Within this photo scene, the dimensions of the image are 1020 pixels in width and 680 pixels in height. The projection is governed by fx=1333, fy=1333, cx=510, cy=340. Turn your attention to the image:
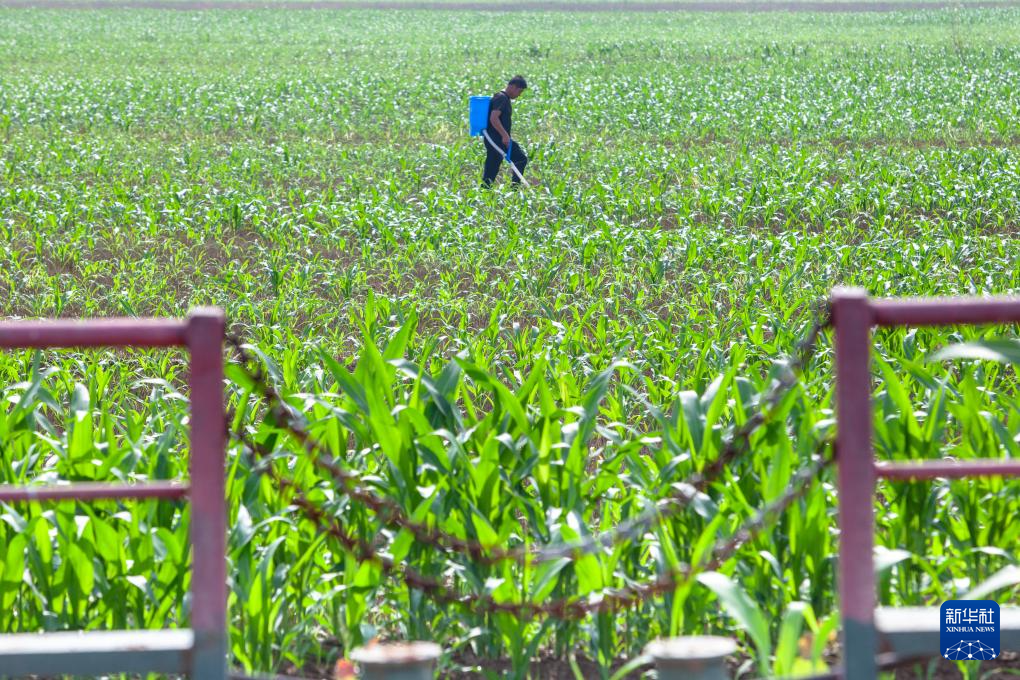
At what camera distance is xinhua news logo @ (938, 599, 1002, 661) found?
274 cm

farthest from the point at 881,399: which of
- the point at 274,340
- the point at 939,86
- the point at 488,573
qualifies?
the point at 939,86

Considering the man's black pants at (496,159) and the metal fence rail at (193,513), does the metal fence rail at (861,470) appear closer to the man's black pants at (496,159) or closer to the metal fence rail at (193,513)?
the metal fence rail at (193,513)

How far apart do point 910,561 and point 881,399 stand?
2.36 feet

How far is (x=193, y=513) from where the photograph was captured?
2570 mm

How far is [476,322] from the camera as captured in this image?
8.51 m

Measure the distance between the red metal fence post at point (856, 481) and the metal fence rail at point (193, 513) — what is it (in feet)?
3.96

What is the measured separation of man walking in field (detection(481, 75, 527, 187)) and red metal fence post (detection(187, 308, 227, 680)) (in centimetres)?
1102

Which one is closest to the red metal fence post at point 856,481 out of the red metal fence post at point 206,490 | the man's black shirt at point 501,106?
the red metal fence post at point 206,490

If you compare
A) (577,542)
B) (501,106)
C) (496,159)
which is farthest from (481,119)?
(577,542)

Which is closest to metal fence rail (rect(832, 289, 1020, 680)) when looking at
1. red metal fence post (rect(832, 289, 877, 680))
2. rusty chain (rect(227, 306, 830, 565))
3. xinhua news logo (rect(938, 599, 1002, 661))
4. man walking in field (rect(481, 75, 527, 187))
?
red metal fence post (rect(832, 289, 877, 680))

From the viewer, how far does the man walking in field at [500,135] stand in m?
13.5

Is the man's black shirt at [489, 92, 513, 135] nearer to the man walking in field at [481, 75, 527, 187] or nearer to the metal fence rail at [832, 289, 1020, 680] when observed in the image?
the man walking in field at [481, 75, 527, 187]

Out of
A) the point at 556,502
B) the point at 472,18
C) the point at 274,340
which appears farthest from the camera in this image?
the point at 472,18

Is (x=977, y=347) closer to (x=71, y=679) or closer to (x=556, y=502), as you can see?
(x=556, y=502)
